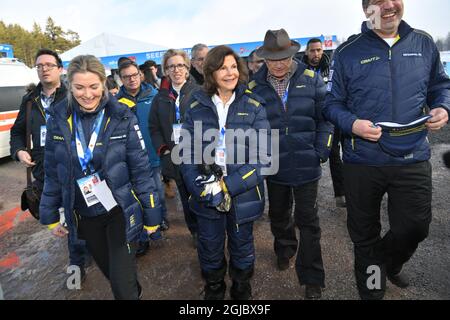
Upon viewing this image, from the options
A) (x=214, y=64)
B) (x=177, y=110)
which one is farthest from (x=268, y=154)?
(x=177, y=110)

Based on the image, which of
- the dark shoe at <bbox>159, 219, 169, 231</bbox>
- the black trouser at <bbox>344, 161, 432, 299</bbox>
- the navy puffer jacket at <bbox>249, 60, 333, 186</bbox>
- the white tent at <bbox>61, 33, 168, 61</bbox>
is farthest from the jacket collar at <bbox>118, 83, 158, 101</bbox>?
the white tent at <bbox>61, 33, 168, 61</bbox>

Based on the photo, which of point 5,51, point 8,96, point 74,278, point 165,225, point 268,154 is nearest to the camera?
point 268,154

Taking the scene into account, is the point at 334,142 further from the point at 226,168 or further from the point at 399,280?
the point at 226,168

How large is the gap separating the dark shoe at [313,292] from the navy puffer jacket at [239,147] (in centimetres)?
83

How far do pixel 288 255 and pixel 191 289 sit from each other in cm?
101

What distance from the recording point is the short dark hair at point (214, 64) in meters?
2.42

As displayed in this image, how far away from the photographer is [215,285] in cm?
263

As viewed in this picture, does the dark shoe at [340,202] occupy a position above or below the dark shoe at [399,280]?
above

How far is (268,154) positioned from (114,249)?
134 cm

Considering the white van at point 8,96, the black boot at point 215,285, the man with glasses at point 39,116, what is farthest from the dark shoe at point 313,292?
the white van at point 8,96

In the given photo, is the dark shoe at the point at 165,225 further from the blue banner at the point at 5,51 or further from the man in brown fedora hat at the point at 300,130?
the blue banner at the point at 5,51

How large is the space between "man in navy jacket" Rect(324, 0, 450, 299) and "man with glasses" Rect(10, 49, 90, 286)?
2.71 metres

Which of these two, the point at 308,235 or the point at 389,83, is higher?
the point at 389,83

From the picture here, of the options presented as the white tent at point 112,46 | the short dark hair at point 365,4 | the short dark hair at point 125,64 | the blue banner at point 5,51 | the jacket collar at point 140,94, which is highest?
the white tent at point 112,46
